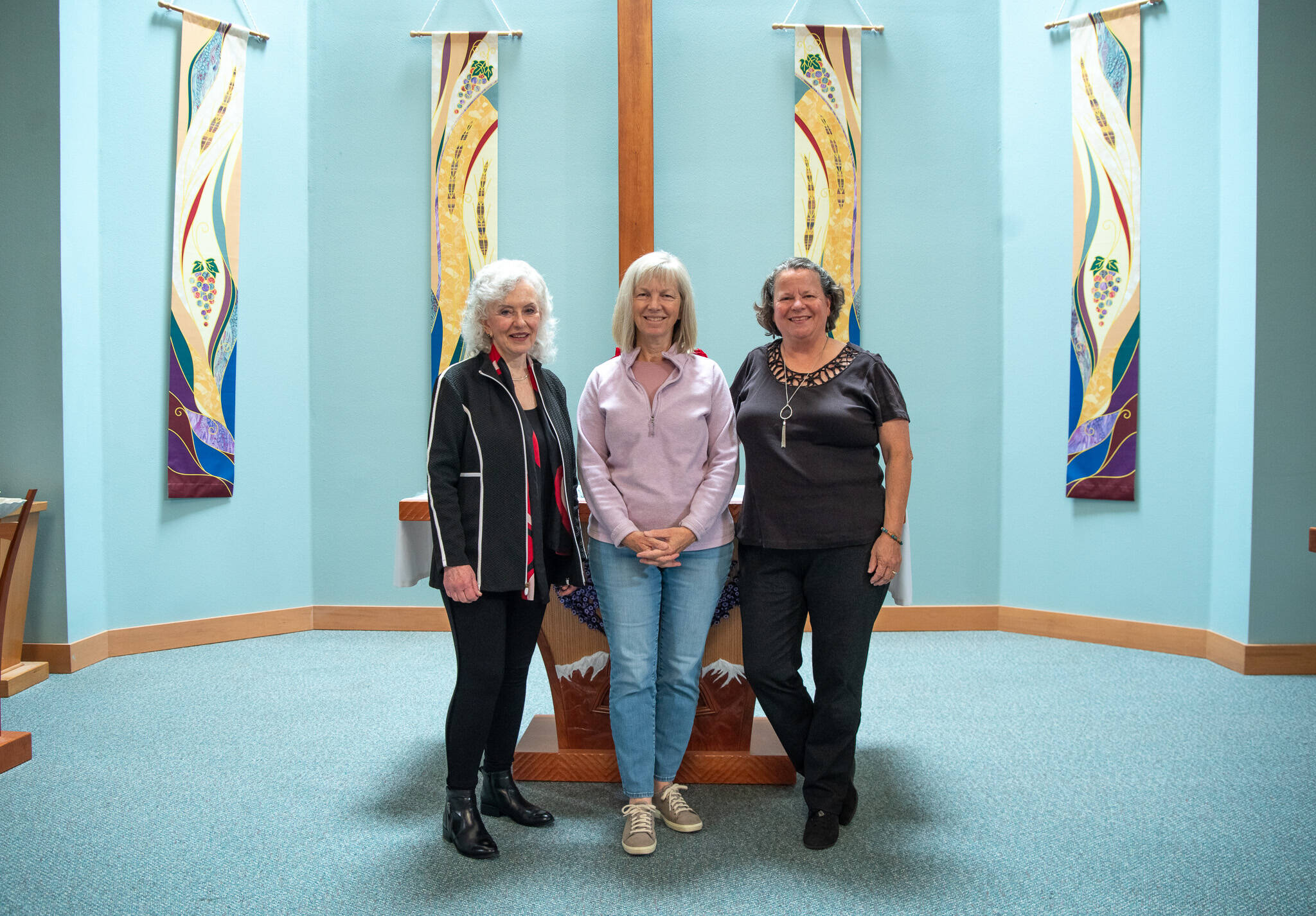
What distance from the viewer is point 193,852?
6.09 ft

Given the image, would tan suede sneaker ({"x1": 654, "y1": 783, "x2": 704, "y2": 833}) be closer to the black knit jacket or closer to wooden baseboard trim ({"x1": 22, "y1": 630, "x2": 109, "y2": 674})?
the black knit jacket

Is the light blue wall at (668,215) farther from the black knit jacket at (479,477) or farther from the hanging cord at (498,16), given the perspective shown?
the black knit jacket at (479,477)

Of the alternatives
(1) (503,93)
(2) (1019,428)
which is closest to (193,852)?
(1) (503,93)

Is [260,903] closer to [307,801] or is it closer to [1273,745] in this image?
[307,801]

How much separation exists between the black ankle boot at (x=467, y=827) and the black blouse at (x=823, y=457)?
0.88m

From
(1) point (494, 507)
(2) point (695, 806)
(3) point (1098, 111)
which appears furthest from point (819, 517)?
(3) point (1098, 111)

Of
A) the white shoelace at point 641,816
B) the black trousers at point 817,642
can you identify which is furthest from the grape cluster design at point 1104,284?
the white shoelace at point 641,816

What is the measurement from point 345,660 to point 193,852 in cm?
153

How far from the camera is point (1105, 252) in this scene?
A: 3574 mm

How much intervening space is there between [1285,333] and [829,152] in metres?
1.94

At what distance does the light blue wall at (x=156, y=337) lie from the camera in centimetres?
326

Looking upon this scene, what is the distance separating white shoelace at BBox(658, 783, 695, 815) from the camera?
1.99 metres

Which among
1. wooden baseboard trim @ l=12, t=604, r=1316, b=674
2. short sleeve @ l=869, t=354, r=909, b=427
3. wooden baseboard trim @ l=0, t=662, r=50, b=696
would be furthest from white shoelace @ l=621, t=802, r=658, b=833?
wooden baseboard trim @ l=0, t=662, r=50, b=696

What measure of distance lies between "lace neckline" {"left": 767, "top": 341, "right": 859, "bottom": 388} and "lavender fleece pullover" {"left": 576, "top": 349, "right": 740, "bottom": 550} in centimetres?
15
